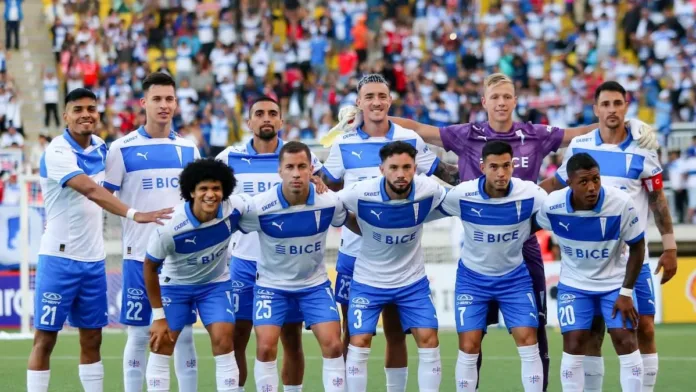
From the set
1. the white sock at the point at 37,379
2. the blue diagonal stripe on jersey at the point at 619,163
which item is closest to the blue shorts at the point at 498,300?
the blue diagonal stripe on jersey at the point at 619,163

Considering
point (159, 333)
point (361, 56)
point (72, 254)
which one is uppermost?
point (361, 56)

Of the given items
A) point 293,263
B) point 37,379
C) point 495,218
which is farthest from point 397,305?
point 37,379

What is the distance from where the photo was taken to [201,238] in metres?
9.04

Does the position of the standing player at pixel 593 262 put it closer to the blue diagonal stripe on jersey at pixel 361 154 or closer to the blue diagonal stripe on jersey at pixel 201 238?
the blue diagonal stripe on jersey at pixel 361 154

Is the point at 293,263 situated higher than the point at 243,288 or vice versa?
the point at 293,263

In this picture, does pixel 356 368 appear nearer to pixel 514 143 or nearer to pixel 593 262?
pixel 593 262

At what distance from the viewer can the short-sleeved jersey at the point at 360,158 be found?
1010 cm

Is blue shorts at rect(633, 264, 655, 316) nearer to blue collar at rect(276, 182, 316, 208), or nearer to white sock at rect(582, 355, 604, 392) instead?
white sock at rect(582, 355, 604, 392)

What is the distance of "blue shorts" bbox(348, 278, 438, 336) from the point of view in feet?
30.6

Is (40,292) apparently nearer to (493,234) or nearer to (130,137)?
(130,137)

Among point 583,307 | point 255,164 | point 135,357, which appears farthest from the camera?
point 255,164

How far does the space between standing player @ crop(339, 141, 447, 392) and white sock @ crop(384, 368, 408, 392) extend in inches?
19.8

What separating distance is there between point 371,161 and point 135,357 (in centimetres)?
252

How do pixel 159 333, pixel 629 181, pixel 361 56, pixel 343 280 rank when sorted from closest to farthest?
pixel 159 333, pixel 629 181, pixel 343 280, pixel 361 56
